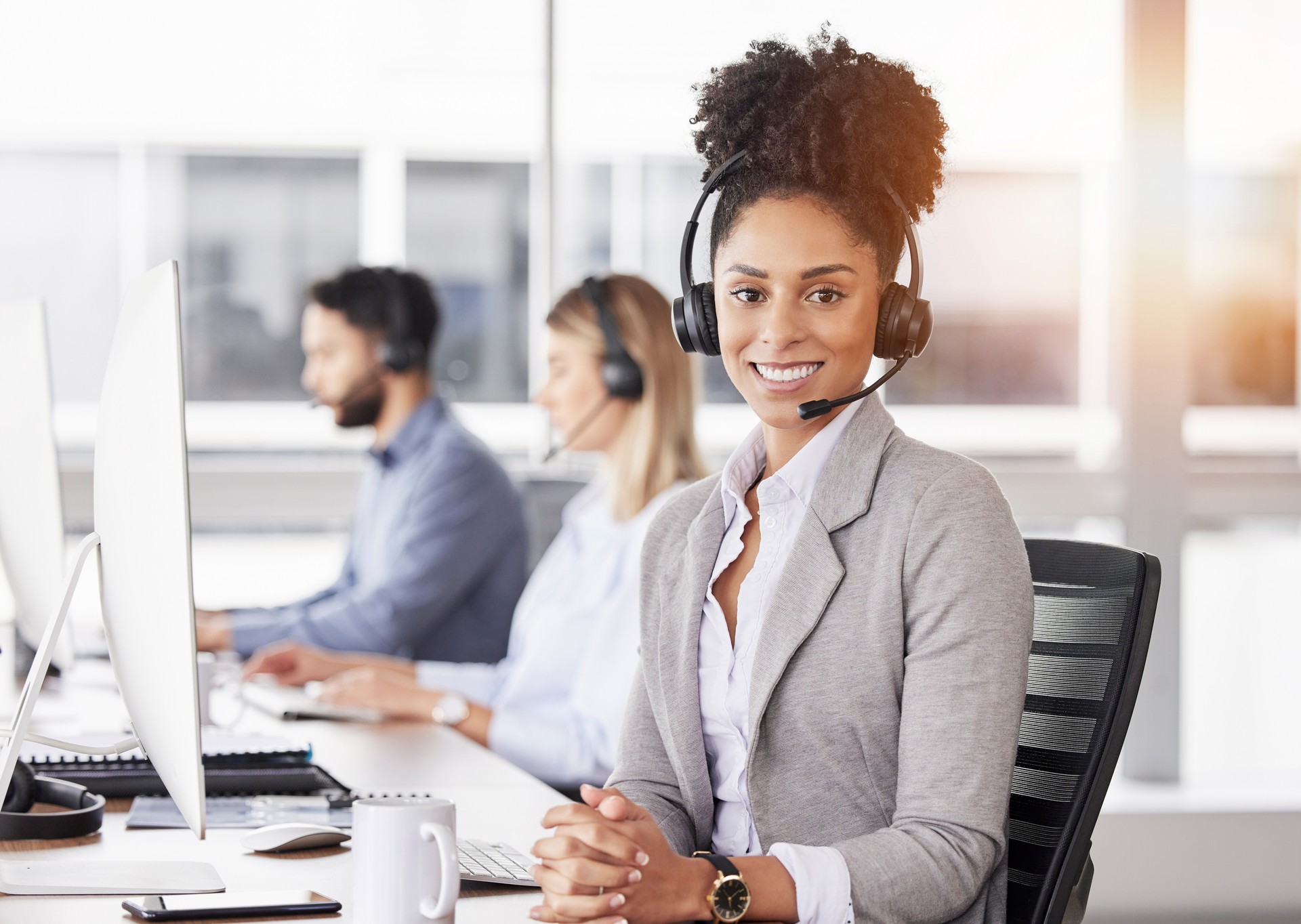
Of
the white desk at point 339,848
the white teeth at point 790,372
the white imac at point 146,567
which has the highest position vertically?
the white teeth at point 790,372

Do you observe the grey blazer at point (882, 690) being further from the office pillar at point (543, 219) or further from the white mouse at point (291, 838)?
the office pillar at point (543, 219)

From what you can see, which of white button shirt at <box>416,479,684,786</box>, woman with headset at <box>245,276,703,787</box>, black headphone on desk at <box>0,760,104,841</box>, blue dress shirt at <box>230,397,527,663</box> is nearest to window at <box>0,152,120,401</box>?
blue dress shirt at <box>230,397,527,663</box>

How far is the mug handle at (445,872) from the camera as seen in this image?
2.89 ft

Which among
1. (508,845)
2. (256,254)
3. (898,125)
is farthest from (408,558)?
(898,125)

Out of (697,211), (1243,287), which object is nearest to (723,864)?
(697,211)

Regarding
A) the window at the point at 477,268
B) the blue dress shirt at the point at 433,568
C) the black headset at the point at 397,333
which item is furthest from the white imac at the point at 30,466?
the window at the point at 477,268

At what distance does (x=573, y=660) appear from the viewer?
210 centimetres

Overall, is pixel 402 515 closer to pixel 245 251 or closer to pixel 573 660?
pixel 573 660

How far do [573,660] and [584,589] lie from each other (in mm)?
112

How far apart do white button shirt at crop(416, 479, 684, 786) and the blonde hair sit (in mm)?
37

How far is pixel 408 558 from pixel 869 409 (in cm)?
161

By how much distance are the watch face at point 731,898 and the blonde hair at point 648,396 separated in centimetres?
115

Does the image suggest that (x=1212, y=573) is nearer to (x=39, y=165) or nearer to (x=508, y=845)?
(x=508, y=845)

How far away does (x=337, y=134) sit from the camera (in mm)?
3461
